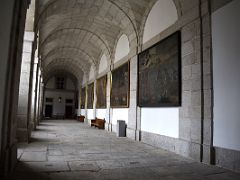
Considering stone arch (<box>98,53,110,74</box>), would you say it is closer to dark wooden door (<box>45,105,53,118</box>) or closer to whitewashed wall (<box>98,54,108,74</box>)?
whitewashed wall (<box>98,54,108,74</box>)

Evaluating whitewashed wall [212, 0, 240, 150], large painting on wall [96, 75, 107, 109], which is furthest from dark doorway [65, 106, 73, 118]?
whitewashed wall [212, 0, 240, 150]

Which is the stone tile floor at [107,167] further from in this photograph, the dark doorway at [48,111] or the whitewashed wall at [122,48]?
the dark doorway at [48,111]

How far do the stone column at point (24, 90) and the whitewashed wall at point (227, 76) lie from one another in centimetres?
588

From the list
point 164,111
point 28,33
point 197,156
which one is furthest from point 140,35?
point 197,156

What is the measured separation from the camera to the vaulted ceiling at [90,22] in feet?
33.8

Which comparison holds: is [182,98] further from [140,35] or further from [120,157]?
[140,35]

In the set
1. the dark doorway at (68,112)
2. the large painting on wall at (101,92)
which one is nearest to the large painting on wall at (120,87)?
the large painting on wall at (101,92)

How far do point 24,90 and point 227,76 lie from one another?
635 cm

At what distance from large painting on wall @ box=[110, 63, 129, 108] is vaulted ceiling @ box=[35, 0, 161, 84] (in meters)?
1.47

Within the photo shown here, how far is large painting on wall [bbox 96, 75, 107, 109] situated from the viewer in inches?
627

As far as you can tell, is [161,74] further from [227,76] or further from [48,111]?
[48,111]

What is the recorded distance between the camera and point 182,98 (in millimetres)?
7188

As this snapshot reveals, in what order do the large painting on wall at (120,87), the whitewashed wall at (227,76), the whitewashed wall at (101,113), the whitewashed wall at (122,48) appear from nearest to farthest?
1. the whitewashed wall at (227,76)
2. the large painting on wall at (120,87)
3. the whitewashed wall at (122,48)
4. the whitewashed wall at (101,113)

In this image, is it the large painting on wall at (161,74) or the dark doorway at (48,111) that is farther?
the dark doorway at (48,111)
